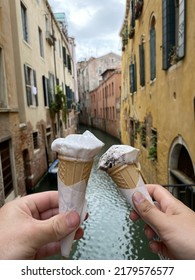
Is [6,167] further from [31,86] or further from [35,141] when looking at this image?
[31,86]

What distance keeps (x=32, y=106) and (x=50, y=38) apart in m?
5.65

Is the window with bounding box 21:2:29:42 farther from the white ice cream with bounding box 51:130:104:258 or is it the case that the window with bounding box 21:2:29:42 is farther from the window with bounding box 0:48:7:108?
the white ice cream with bounding box 51:130:104:258

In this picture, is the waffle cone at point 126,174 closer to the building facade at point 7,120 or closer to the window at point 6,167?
the building facade at point 7,120

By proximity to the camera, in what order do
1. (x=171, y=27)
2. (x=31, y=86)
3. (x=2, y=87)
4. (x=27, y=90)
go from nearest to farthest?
(x=171, y=27)
(x=2, y=87)
(x=27, y=90)
(x=31, y=86)

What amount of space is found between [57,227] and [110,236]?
5.02 meters

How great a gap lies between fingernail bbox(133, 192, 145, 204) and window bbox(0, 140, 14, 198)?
5527 mm

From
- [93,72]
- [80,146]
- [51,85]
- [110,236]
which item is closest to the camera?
[80,146]

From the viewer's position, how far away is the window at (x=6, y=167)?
21.3 feet

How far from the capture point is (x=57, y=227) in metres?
1.32

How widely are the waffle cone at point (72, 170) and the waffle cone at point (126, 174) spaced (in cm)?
16

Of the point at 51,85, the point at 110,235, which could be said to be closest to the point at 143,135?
the point at 110,235

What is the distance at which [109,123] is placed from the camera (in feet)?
83.5

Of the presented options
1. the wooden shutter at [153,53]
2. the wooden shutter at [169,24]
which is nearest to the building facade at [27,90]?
the wooden shutter at [153,53]
